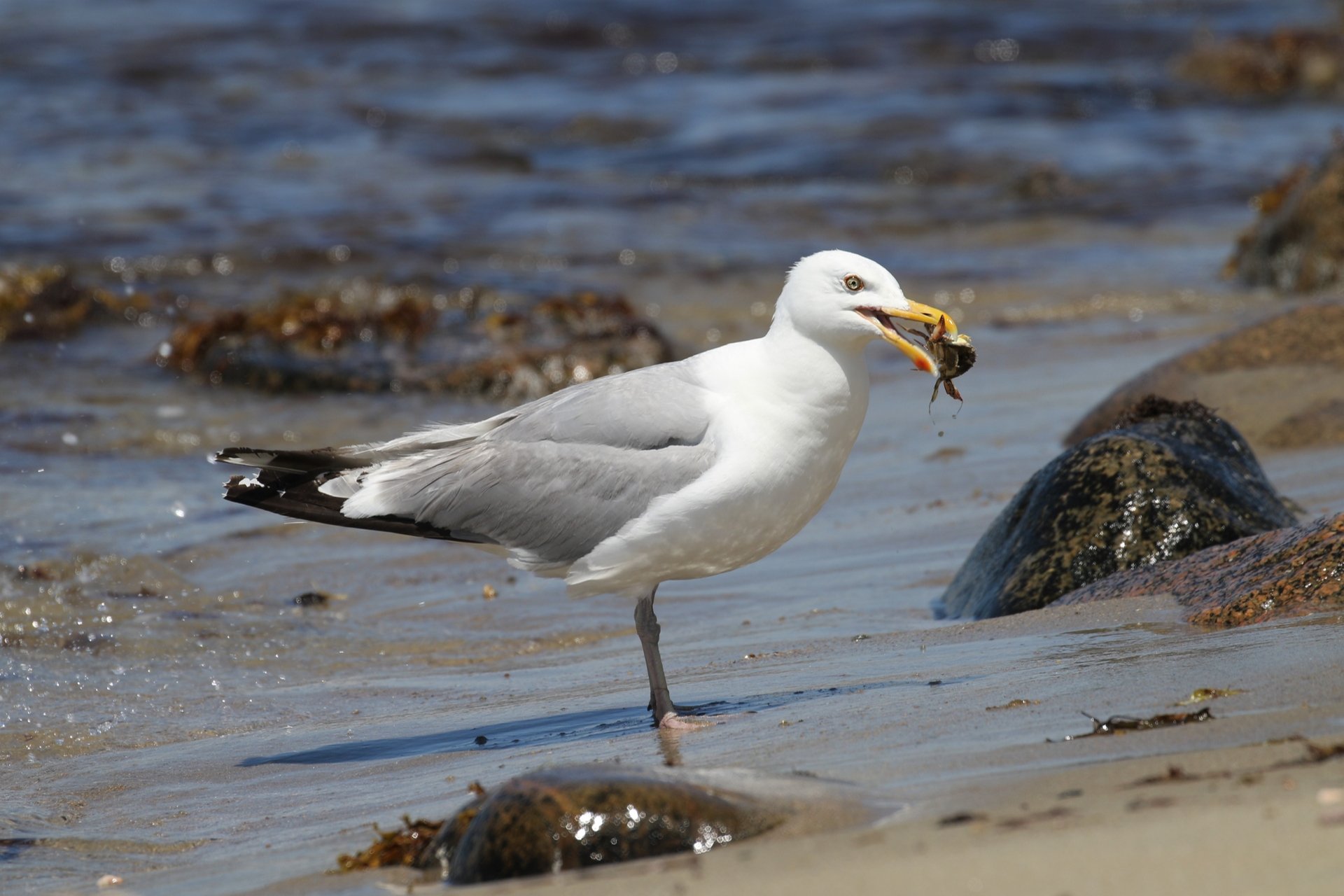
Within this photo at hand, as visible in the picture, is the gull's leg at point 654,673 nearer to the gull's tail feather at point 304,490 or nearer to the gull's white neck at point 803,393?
the gull's tail feather at point 304,490

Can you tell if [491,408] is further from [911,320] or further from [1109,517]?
[911,320]

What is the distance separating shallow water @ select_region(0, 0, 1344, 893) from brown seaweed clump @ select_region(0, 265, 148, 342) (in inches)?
10.1

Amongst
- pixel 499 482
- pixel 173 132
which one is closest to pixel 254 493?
pixel 499 482

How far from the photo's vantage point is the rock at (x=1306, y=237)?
12109 millimetres

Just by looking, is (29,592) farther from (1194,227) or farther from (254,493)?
(1194,227)

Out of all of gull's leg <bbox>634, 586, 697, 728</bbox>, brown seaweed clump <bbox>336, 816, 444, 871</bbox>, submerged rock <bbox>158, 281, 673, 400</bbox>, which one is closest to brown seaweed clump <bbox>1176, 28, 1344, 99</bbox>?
submerged rock <bbox>158, 281, 673, 400</bbox>

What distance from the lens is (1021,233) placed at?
15836 millimetres

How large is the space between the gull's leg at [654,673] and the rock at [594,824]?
1.32 metres

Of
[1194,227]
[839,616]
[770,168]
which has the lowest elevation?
[839,616]

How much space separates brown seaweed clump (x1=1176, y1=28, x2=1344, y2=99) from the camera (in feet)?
76.8

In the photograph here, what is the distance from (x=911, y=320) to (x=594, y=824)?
2046 mm

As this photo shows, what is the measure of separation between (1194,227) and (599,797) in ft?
44.5

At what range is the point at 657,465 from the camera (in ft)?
15.6

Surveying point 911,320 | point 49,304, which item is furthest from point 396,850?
point 49,304
